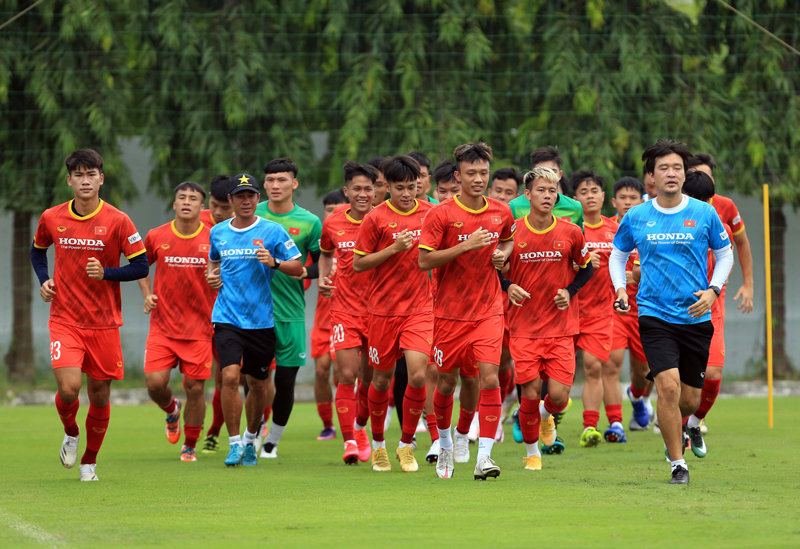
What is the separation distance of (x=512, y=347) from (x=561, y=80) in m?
8.00

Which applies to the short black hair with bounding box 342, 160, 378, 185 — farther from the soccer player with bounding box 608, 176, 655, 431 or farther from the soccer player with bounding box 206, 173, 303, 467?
the soccer player with bounding box 608, 176, 655, 431

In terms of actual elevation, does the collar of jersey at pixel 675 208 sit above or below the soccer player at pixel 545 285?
above

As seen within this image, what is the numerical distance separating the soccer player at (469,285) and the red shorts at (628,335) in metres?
3.47

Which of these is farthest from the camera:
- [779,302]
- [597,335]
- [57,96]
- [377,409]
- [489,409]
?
[779,302]

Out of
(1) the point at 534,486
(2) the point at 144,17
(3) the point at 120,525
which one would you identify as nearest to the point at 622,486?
(1) the point at 534,486

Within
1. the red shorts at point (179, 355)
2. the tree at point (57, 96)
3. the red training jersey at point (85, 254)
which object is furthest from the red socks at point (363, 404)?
the tree at point (57, 96)

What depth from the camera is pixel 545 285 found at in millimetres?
8422

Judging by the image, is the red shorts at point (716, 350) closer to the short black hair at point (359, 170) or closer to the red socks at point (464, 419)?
the red socks at point (464, 419)

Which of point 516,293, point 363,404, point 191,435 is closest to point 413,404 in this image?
point 363,404

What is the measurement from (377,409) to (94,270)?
2.43 metres

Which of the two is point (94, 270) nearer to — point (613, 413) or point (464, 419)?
point (464, 419)

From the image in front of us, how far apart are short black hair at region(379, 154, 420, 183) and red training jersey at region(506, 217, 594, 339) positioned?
1221 millimetres

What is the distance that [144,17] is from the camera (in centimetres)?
1543

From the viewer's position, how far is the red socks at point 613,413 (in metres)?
10.1
